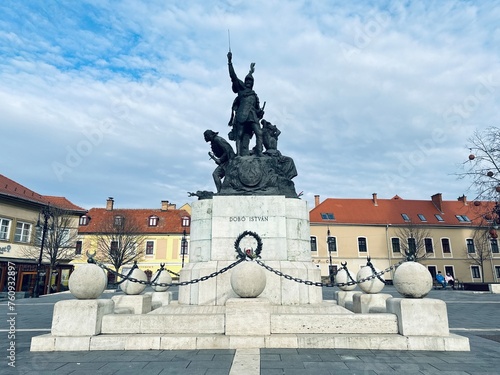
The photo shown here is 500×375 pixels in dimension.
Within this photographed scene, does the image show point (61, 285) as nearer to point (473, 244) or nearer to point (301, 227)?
point (301, 227)

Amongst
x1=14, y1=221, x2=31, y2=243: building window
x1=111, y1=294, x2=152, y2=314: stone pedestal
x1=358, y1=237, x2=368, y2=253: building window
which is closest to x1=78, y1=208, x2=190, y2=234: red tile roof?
x1=14, y1=221, x2=31, y2=243: building window

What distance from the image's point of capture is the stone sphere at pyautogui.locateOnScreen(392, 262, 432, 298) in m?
6.73

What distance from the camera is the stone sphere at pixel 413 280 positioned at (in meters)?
6.73

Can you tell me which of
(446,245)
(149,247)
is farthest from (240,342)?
(446,245)

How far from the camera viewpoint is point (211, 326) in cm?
685

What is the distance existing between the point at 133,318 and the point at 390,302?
17.8ft

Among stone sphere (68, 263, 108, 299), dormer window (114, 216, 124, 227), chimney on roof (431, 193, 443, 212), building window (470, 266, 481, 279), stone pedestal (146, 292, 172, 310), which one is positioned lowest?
building window (470, 266, 481, 279)

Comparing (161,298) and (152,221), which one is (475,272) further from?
(161,298)

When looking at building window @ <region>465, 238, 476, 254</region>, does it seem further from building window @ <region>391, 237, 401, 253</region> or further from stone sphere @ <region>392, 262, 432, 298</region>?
stone sphere @ <region>392, 262, 432, 298</region>

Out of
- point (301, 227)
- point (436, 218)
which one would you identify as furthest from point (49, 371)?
point (436, 218)

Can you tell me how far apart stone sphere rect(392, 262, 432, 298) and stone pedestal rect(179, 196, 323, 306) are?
3320 mm

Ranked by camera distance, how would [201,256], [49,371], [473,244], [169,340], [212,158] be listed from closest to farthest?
[49,371] < [169,340] < [201,256] < [212,158] < [473,244]

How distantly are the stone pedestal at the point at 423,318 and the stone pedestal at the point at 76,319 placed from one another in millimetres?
6035

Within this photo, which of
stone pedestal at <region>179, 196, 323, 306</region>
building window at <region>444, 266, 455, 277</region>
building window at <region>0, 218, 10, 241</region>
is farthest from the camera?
building window at <region>444, 266, 455, 277</region>
